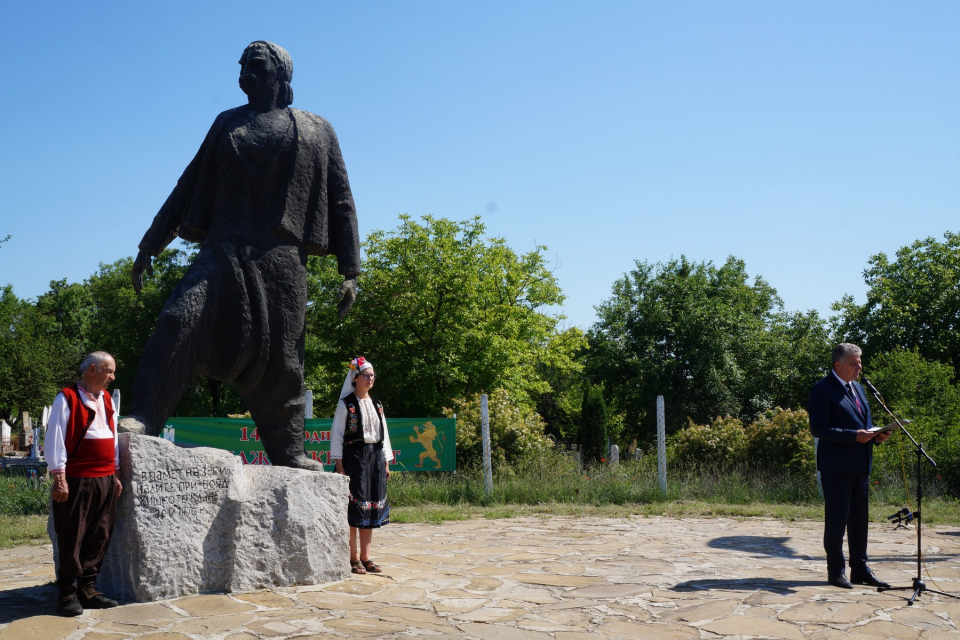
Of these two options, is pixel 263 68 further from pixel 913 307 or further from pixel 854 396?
pixel 913 307

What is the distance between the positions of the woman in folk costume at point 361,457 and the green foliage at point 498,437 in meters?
6.82

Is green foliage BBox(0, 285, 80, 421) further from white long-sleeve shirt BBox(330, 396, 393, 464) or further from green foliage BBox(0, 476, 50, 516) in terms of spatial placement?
white long-sleeve shirt BBox(330, 396, 393, 464)

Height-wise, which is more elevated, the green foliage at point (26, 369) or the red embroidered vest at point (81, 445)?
the green foliage at point (26, 369)

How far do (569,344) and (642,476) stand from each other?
1807cm

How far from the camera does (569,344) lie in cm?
2961

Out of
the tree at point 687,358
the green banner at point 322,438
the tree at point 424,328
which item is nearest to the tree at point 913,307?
the tree at point 687,358

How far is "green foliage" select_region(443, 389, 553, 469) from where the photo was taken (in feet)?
41.9

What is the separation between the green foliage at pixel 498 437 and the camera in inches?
502

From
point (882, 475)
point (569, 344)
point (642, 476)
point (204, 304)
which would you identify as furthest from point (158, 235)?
point (569, 344)

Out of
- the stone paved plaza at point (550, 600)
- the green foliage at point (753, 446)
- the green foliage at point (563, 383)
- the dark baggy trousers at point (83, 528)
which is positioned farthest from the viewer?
the green foliage at point (563, 383)

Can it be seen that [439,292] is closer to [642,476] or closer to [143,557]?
[642,476]

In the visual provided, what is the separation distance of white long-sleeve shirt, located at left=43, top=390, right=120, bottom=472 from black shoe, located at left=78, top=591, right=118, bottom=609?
71 centimetres

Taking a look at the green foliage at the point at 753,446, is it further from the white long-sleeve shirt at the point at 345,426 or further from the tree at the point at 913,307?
the tree at the point at 913,307

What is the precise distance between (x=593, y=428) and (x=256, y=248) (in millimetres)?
22859
